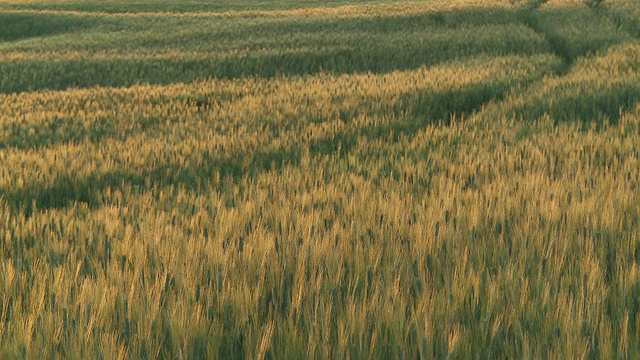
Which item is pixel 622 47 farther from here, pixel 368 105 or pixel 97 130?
pixel 97 130

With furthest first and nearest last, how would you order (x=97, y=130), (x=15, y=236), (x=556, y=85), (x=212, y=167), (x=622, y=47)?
(x=622, y=47) < (x=556, y=85) < (x=97, y=130) < (x=212, y=167) < (x=15, y=236)

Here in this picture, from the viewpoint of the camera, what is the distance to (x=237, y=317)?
154cm

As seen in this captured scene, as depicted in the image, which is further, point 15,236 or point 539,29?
point 539,29

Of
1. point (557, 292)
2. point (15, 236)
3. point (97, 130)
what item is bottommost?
point (97, 130)

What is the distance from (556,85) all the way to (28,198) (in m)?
A: 7.33

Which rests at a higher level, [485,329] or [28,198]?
[485,329]

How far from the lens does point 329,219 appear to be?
2750mm

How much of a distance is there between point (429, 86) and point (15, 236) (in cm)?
717

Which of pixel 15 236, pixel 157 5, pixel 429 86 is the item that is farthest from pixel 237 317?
pixel 157 5

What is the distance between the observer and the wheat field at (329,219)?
1.44 meters

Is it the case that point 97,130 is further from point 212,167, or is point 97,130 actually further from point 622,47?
point 622,47

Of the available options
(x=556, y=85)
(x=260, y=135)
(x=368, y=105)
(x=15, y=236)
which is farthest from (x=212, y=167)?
(x=556, y=85)

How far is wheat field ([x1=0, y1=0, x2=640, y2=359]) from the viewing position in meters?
1.44

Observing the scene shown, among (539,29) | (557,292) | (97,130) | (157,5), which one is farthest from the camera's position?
(157,5)
